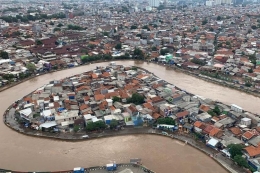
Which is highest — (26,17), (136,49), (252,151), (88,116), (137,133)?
(26,17)

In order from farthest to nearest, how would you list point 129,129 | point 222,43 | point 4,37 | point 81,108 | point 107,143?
point 4,37
point 222,43
point 81,108
point 129,129
point 107,143

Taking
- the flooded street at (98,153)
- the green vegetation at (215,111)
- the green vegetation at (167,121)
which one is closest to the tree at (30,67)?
the flooded street at (98,153)

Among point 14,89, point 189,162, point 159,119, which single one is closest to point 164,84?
point 159,119

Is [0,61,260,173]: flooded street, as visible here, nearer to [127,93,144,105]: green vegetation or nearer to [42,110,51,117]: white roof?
[42,110,51,117]: white roof

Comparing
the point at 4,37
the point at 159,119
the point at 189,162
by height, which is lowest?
the point at 189,162

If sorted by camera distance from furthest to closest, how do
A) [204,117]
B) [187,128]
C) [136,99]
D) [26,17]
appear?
[26,17], [136,99], [204,117], [187,128]

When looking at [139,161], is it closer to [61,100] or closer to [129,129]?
[129,129]

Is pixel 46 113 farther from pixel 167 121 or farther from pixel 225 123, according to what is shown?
pixel 225 123

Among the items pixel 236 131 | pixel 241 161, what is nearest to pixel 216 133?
pixel 236 131

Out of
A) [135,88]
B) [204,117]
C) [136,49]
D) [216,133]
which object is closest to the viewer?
[216,133]
